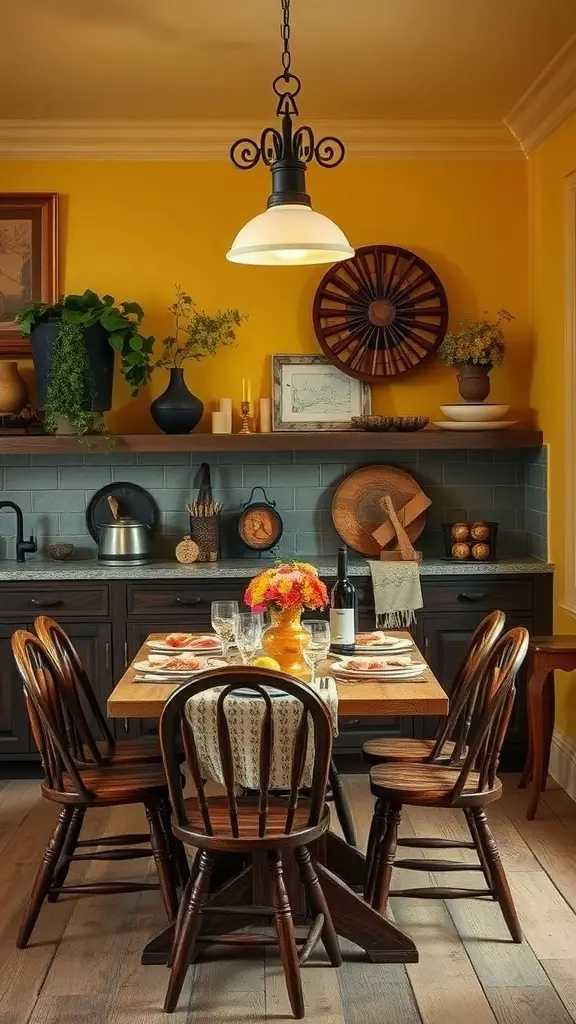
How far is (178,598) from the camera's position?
5164mm

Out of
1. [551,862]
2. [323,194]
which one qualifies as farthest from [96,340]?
[551,862]

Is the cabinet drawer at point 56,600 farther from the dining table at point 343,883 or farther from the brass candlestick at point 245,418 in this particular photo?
the dining table at point 343,883

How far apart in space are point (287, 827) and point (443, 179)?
3.59 metres

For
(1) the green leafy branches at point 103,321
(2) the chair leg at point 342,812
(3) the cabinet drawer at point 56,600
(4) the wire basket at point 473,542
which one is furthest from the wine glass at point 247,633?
(1) the green leafy branches at point 103,321

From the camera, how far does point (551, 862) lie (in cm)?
409

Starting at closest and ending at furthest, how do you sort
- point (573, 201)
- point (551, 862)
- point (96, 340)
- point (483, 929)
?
point (483, 929) < point (551, 862) < point (573, 201) < point (96, 340)

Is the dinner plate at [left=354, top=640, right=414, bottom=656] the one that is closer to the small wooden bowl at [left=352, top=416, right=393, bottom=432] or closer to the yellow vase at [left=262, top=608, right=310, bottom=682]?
the yellow vase at [left=262, top=608, right=310, bottom=682]

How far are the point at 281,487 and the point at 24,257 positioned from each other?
5.22ft

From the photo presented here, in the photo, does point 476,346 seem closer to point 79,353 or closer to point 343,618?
point 79,353

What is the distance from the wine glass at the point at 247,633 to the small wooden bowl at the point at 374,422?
6.99 ft

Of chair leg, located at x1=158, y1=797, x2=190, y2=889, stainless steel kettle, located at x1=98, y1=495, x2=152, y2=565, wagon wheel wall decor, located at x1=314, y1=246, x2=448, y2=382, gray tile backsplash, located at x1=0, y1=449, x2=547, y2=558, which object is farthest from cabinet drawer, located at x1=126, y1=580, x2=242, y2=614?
chair leg, located at x1=158, y1=797, x2=190, y2=889

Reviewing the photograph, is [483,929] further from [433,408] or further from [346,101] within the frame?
[346,101]

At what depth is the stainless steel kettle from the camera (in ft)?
17.6

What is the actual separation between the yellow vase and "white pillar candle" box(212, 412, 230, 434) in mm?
2113
